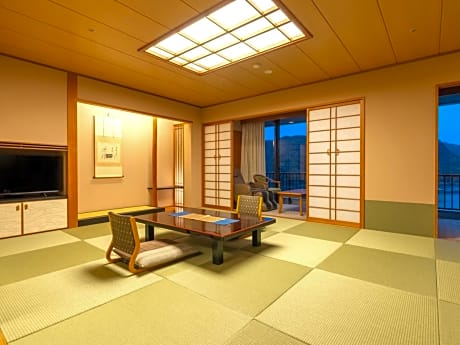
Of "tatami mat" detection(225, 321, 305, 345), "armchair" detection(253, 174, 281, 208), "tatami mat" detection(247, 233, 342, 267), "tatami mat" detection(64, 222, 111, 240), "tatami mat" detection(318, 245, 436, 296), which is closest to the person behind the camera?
"tatami mat" detection(225, 321, 305, 345)

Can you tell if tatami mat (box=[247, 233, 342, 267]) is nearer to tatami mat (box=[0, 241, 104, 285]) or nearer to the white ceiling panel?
tatami mat (box=[0, 241, 104, 285])

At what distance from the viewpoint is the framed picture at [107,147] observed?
5.50m

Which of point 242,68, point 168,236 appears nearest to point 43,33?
point 242,68

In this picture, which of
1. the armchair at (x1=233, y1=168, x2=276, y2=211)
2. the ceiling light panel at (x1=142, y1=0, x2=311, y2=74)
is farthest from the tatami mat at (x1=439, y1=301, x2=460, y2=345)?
the armchair at (x1=233, y1=168, x2=276, y2=211)

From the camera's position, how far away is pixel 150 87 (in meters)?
5.22

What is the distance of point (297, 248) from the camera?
3.32 metres

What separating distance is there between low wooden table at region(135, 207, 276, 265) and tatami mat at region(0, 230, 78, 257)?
4.05 feet

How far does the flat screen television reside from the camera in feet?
12.8

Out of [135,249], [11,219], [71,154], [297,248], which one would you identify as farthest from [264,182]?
[11,219]

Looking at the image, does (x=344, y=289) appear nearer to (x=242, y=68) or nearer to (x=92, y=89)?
(x=242, y=68)

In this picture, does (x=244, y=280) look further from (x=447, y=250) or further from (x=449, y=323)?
(x=447, y=250)

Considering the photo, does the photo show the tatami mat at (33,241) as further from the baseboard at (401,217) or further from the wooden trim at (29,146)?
the baseboard at (401,217)

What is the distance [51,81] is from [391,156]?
576 cm

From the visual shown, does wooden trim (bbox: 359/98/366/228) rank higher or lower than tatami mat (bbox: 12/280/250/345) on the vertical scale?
higher
